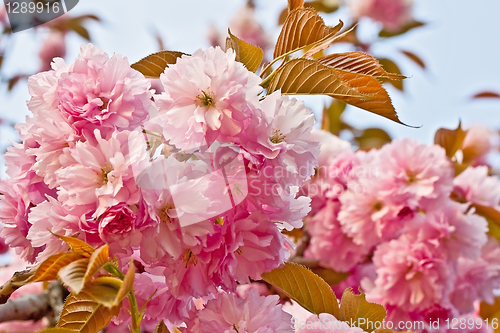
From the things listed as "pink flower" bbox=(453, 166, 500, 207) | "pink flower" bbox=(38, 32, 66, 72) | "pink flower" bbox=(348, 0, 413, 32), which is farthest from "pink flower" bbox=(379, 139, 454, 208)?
"pink flower" bbox=(38, 32, 66, 72)

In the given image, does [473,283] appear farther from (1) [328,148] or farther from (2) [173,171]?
(2) [173,171]

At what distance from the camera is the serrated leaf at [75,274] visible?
13.4 inches

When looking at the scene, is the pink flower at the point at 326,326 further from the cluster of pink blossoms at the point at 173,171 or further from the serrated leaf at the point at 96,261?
the serrated leaf at the point at 96,261

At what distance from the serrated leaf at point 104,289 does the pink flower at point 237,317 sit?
0.17 metres

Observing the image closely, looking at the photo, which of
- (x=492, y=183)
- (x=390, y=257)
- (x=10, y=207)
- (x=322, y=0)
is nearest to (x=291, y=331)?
(x=10, y=207)

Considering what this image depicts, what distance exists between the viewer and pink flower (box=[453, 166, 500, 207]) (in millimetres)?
1133

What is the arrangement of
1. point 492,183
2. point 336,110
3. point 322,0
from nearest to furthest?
point 492,183
point 336,110
point 322,0

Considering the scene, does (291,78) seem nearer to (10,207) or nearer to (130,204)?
(130,204)

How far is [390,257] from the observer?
1.02 meters

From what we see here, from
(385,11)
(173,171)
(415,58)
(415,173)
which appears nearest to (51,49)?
(385,11)

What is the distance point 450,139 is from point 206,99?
933 mm

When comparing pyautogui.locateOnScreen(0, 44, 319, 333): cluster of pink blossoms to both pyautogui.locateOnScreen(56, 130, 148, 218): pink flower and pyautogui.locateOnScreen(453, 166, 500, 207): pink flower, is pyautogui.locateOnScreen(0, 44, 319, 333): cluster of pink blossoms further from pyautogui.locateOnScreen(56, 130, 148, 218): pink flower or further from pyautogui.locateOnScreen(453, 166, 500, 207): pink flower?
pyautogui.locateOnScreen(453, 166, 500, 207): pink flower

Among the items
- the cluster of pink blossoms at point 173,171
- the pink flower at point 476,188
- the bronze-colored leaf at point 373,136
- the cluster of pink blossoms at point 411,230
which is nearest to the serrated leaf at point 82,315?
the cluster of pink blossoms at point 173,171

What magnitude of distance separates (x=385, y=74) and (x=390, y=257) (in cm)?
58
